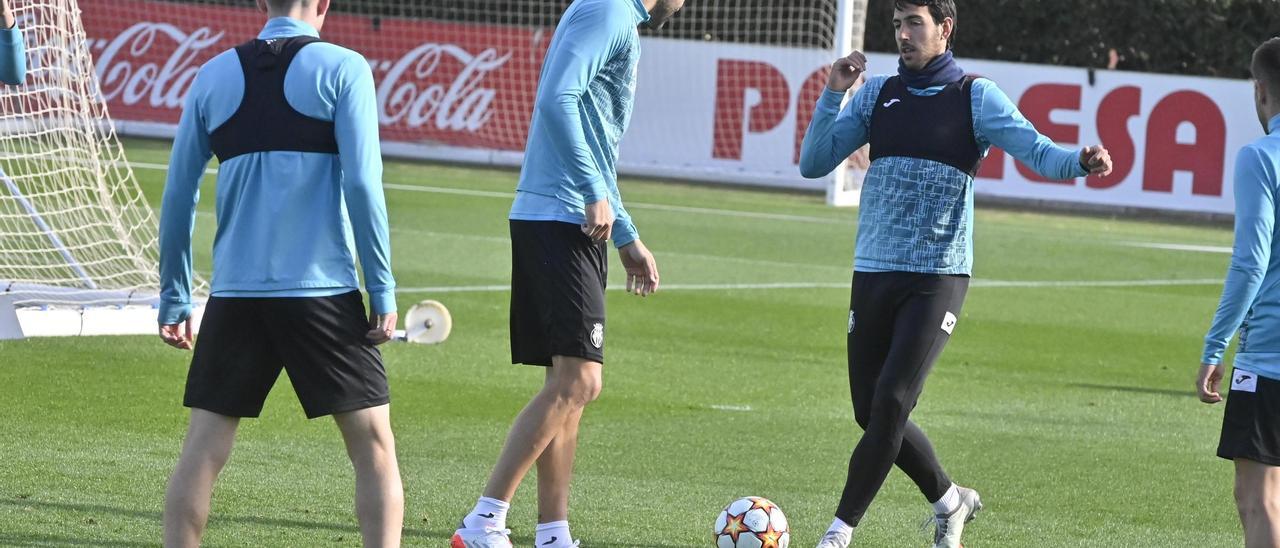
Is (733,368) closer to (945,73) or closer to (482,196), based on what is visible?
(945,73)

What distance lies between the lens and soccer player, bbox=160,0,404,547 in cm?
448

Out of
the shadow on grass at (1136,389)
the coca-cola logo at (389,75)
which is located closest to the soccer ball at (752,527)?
the shadow on grass at (1136,389)

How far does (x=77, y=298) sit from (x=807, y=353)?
15.1ft

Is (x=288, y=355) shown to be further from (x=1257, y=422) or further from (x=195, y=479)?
(x=1257, y=422)

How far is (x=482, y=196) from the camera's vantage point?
21.6 m

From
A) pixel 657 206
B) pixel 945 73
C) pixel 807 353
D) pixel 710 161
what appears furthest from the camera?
pixel 710 161

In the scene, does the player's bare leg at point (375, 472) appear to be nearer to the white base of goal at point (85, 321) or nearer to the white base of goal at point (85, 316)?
the white base of goal at point (85, 316)

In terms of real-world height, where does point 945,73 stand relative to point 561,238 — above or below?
above

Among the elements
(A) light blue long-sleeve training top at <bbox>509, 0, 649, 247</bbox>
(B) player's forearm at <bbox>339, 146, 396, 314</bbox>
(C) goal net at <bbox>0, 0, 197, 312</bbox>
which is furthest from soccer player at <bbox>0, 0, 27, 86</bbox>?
(C) goal net at <bbox>0, 0, 197, 312</bbox>

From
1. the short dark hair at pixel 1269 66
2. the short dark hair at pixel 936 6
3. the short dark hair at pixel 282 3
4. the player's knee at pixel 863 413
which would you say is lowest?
the player's knee at pixel 863 413

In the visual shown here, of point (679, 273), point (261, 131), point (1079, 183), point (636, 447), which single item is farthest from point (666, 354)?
point (1079, 183)

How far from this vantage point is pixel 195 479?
460 cm

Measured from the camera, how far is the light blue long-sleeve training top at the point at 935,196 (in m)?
5.79

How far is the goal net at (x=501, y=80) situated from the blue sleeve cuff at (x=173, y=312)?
2038 centimetres
